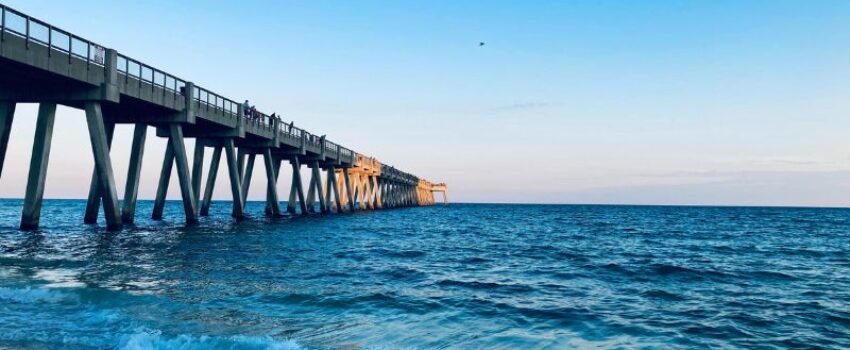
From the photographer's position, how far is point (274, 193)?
48531 mm

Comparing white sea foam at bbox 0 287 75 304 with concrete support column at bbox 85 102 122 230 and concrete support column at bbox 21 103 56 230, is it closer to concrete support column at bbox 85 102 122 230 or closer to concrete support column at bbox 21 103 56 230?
concrete support column at bbox 21 103 56 230

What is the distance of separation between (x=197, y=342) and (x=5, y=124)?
65.5 ft

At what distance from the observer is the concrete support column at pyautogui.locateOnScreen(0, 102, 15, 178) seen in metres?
22.5

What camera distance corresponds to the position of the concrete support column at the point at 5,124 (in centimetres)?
2250

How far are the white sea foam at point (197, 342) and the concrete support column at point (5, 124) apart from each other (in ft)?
60.4

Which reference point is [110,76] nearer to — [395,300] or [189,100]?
[189,100]

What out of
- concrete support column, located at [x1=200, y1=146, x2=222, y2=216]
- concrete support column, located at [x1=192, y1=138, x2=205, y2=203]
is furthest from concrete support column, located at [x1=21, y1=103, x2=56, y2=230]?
concrete support column, located at [x1=200, y1=146, x2=222, y2=216]

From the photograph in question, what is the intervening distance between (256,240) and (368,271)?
1091 centimetres

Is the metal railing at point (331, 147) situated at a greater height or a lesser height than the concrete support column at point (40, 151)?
greater

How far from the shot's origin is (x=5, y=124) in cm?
2291

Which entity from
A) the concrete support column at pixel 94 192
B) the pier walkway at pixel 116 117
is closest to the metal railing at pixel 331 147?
the pier walkway at pixel 116 117

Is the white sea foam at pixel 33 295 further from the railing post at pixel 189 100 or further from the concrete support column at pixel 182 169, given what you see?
the concrete support column at pixel 182 169

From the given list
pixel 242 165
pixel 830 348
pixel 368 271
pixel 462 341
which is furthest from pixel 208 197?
pixel 830 348

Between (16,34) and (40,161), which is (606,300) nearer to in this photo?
(16,34)
